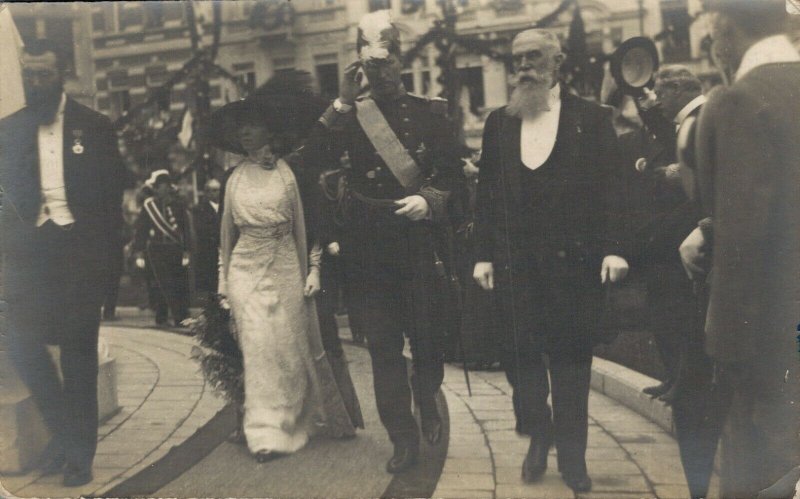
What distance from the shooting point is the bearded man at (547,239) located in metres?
3.46

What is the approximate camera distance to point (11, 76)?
376cm

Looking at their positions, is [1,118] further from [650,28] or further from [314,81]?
[650,28]

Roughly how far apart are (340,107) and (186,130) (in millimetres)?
829

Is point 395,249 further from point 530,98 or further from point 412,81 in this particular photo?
point 530,98

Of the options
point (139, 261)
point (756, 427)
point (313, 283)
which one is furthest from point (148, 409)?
point (756, 427)

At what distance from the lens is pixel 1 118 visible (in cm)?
376

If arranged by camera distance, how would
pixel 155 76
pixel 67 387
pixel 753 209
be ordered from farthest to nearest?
pixel 67 387
pixel 155 76
pixel 753 209

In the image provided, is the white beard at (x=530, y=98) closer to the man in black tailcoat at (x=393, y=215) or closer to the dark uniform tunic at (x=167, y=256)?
the man in black tailcoat at (x=393, y=215)

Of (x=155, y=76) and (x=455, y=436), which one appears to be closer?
(x=455, y=436)

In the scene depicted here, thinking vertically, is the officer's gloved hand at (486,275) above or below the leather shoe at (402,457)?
above

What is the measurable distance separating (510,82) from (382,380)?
5.19ft

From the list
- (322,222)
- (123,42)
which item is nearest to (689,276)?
(322,222)

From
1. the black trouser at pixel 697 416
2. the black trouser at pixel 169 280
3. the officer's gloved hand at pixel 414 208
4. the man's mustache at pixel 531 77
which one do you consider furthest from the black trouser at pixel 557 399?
the black trouser at pixel 169 280

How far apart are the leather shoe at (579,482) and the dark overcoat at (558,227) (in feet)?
1.98
